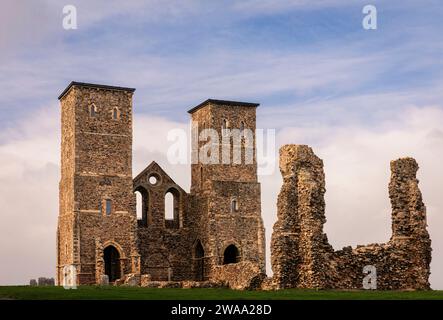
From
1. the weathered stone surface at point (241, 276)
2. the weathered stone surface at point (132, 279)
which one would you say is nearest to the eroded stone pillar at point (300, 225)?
the weathered stone surface at point (241, 276)

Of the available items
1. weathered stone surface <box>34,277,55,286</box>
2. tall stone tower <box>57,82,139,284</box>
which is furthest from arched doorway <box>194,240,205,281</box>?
weathered stone surface <box>34,277,55,286</box>

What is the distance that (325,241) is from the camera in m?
37.9

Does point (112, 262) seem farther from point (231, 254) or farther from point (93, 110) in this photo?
point (93, 110)

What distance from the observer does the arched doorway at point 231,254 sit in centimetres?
6431

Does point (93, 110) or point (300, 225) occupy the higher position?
point (93, 110)

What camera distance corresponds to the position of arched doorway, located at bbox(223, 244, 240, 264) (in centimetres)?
6431

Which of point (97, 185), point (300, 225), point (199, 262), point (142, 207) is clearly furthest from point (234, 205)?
point (300, 225)

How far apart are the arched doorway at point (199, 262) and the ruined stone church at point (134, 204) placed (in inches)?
2.8

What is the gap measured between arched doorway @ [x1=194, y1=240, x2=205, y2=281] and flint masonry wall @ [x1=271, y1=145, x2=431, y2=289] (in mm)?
25954

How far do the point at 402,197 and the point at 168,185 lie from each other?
1118 inches

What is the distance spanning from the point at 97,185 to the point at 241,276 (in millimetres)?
16941

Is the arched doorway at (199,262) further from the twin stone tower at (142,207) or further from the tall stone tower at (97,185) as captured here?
the tall stone tower at (97,185)
